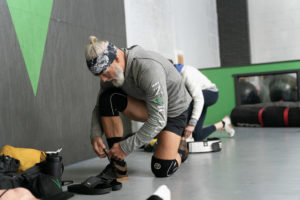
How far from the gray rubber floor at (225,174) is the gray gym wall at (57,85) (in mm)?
291

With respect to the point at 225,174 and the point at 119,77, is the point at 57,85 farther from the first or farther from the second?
the point at 225,174

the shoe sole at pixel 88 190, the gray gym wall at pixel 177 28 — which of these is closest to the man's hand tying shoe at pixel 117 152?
the shoe sole at pixel 88 190

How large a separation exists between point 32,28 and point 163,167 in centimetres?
134

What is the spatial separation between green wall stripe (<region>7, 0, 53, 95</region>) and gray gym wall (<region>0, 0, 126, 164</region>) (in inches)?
1.5

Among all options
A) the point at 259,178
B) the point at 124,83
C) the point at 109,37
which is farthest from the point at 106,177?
the point at 109,37

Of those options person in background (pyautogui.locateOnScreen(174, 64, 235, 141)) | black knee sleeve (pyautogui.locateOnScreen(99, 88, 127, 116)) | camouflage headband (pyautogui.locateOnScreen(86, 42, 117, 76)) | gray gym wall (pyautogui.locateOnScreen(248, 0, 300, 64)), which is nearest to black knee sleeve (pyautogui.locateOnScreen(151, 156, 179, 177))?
black knee sleeve (pyautogui.locateOnScreen(99, 88, 127, 116))

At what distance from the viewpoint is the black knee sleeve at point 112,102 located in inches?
81.9

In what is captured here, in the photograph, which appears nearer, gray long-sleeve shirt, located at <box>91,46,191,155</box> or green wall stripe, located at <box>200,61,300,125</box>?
gray long-sleeve shirt, located at <box>91,46,191,155</box>

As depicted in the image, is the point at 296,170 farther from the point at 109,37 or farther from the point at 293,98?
the point at 293,98

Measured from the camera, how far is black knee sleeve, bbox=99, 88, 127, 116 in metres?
2.08

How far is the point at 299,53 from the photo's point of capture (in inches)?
318

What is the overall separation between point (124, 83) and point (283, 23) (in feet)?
24.0

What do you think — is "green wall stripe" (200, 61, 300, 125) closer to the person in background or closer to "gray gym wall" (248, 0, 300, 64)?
the person in background

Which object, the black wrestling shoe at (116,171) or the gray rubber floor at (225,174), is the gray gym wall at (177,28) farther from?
the black wrestling shoe at (116,171)
